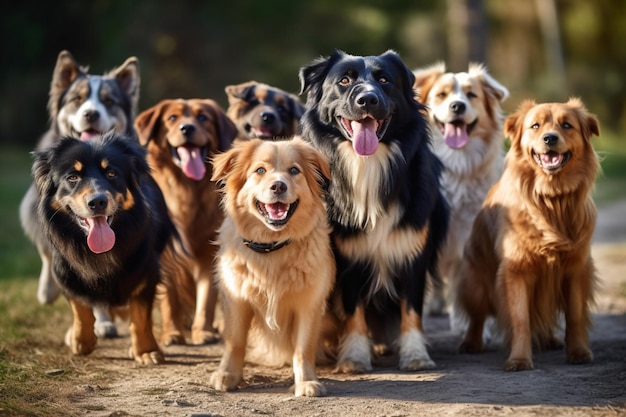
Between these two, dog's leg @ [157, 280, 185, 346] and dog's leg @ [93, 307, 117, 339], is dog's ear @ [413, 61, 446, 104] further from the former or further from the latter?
dog's leg @ [93, 307, 117, 339]

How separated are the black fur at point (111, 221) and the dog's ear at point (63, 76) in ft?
6.03

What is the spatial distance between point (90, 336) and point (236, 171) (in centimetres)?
175

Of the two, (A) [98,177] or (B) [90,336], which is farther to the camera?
(B) [90,336]

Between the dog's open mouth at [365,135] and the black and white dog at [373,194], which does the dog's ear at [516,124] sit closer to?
the black and white dog at [373,194]

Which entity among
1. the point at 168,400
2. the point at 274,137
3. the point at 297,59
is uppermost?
the point at 297,59

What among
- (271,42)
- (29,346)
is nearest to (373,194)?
(29,346)

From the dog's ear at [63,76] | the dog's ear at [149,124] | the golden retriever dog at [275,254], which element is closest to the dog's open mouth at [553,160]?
the golden retriever dog at [275,254]

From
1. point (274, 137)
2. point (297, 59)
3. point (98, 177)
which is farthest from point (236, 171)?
point (297, 59)

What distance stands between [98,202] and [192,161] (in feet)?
5.16

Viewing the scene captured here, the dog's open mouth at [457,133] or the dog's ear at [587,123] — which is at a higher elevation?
the dog's open mouth at [457,133]

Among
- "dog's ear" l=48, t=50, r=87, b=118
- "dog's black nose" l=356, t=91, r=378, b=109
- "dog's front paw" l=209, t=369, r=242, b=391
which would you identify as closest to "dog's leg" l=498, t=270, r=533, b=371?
"dog's black nose" l=356, t=91, r=378, b=109

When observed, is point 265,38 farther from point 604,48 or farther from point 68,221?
point 68,221

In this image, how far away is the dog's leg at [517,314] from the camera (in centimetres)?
588

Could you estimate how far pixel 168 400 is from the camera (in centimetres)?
504
